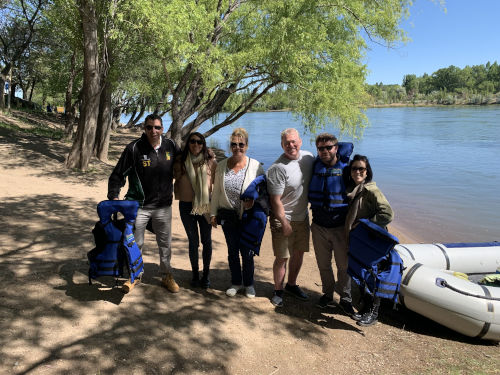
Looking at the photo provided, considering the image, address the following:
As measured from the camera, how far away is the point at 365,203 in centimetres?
346

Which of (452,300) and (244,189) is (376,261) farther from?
(244,189)

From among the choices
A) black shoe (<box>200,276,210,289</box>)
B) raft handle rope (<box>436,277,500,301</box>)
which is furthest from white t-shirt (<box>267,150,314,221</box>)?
raft handle rope (<box>436,277,500,301</box>)

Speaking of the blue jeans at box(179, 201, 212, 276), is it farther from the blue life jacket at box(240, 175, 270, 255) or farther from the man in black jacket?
the blue life jacket at box(240, 175, 270, 255)

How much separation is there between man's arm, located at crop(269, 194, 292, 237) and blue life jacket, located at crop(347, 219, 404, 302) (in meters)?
0.65

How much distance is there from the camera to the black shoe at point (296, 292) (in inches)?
164

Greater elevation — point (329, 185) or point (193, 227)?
point (329, 185)

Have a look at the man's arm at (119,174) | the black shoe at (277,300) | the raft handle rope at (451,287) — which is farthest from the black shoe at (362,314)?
the man's arm at (119,174)

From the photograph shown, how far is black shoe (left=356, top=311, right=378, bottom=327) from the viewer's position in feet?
11.5

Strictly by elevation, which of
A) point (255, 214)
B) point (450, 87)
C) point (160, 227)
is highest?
point (450, 87)

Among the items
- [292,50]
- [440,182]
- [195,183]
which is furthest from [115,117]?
[195,183]

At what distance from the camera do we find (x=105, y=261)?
11.0ft

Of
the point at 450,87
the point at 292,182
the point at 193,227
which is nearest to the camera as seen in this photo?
the point at 292,182

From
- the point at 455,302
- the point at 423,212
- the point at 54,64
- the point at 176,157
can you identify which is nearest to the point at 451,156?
the point at 423,212

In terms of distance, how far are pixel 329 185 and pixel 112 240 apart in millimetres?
2133
